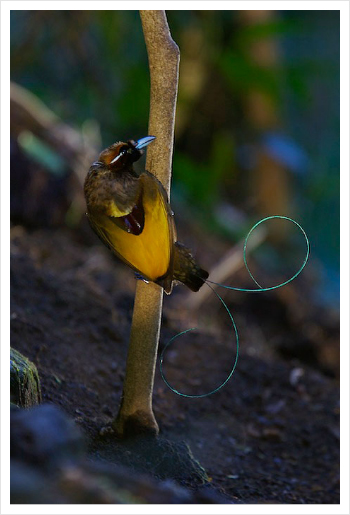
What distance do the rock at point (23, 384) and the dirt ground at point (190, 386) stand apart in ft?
0.40

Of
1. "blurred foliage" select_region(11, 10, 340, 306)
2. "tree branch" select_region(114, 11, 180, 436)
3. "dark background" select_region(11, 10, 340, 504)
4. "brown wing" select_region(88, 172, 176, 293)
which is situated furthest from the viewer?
"blurred foliage" select_region(11, 10, 340, 306)

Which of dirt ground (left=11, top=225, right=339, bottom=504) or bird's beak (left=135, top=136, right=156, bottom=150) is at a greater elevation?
bird's beak (left=135, top=136, right=156, bottom=150)

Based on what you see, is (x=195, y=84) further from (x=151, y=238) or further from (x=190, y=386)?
(x=151, y=238)

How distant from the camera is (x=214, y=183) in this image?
216 inches

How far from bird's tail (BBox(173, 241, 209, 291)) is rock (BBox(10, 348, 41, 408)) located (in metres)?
0.47

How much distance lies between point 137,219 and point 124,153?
19 cm

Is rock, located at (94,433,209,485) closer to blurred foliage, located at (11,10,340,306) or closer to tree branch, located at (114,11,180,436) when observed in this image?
tree branch, located at (114,11,180,436)

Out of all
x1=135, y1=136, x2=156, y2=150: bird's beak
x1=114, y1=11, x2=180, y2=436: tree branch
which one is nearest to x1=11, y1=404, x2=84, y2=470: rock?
x1=114, y1=11, x2=180, y2=436: tree branch

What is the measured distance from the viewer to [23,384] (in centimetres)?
174

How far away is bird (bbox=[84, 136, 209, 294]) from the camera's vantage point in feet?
5.56

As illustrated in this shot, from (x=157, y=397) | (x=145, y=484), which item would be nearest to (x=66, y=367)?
(x=157, y=397)

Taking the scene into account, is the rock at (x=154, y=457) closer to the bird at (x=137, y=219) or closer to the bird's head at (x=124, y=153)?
the bird at (x=137, y=219)

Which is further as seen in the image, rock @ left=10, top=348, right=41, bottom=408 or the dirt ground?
the dirt ground

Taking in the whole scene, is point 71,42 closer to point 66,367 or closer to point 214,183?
point 214,183
